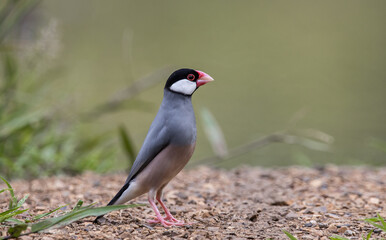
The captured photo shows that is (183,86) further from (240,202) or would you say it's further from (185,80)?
(240,202)

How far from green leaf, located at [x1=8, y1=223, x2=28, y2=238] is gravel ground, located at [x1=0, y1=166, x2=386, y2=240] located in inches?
4.8

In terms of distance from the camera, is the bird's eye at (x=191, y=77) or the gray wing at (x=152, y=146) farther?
the bird's eye at (x=191, y=77)

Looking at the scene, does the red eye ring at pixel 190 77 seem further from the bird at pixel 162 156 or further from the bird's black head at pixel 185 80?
the bird at pixel 162 156

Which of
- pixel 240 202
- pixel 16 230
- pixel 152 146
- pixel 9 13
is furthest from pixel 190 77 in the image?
pixel 9 13

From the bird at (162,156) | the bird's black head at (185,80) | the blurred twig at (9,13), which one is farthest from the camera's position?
the blurred twig at (9,13)

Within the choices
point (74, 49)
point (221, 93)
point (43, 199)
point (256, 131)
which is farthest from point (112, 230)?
point (74, 49)

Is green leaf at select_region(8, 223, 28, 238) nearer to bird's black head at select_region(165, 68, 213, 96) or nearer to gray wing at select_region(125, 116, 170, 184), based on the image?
gray wing at select_region(125, 116, 170, 184)

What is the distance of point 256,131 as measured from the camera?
746 cm

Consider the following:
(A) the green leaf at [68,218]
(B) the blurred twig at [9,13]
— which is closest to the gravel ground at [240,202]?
(A) the green leaf at [68,218]

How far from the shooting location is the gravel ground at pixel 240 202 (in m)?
2.68

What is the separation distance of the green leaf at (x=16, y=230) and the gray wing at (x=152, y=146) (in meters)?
0.72

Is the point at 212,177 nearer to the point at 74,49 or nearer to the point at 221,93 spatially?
the point at 221,93

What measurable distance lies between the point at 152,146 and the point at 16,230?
0.85m

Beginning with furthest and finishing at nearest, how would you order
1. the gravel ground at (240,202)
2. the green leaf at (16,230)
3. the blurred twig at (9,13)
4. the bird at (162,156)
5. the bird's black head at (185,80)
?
the blurred twig at (9,13), the bird's black head at (185,80), the bird at (162,156), the gravel ground at (240,202), the green leaf at (16,230)
